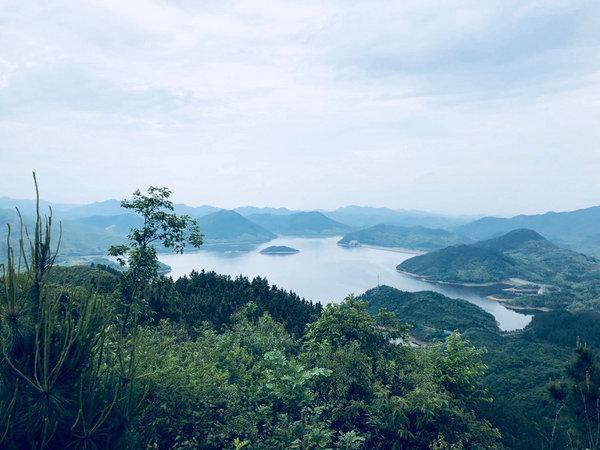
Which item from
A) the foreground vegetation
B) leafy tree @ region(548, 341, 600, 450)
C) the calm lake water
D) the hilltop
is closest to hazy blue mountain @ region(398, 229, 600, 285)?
the hilltop

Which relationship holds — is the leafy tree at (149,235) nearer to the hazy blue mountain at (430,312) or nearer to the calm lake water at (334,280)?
the hazy blue mountain at (430,312)

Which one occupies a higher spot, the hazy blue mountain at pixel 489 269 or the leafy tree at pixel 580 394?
the leafy tree at pixel 580 394

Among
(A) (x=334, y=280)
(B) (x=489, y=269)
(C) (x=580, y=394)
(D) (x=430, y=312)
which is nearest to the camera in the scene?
(C) (x=580, y=394)

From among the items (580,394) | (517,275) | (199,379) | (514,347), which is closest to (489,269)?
(517,275)

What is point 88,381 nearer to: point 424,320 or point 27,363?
point 27,363

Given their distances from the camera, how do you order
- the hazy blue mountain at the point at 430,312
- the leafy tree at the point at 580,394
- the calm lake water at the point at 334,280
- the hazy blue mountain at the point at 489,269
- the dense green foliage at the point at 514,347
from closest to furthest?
the leafy tree at the point at 580,394
the dense green foliage at the point at 514,347
the hazy blue mountain at the point at 430,312
the calm lake water at the point at 334,280
the hazy blue mountain at the point at 489,269

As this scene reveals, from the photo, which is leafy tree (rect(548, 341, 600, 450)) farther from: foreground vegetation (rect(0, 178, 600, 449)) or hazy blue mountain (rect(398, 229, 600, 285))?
hazy blue mountain (rect(398, 229, 600, 285))

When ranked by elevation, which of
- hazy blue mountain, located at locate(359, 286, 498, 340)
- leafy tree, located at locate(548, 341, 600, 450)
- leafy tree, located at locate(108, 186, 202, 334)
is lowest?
hazy blue mountain, located at locate(359, 286, 498, 340)

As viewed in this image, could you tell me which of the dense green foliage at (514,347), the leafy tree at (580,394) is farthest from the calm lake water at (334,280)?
the leafy tree at (580,394)

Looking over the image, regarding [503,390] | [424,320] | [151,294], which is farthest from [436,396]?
[424,320]

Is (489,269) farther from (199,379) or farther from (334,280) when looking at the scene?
(199,379)
